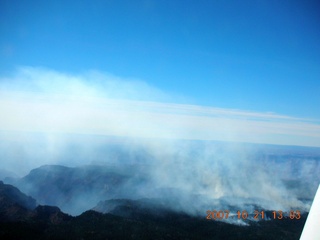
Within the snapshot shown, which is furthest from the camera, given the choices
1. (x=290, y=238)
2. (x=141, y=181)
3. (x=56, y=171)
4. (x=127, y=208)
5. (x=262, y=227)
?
(x=141, y=181)

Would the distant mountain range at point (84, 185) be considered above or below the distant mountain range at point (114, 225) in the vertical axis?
above

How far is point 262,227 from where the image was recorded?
32812 mm

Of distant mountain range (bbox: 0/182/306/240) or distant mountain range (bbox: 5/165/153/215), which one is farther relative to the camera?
distant mountain range (bbox: 5/165/153/215)

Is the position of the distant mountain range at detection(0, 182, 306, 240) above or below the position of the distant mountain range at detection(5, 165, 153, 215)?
below

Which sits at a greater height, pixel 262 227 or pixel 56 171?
pixel 56 171

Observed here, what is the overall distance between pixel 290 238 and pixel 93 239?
22026 millimetres

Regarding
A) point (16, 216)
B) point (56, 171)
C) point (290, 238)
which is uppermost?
point (56, 171)

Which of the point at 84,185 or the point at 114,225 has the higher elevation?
the point at 84,185

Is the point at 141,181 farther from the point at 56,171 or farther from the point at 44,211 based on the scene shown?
the point at 44,211

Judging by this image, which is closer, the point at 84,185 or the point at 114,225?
the point at 114,225

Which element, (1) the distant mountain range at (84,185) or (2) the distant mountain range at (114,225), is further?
(1) the distant mountain range at (84,185)

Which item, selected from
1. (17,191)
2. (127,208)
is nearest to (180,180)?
(127,208)

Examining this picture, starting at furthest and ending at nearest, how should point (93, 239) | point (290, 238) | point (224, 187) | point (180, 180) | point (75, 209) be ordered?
point (180, 180)
point (224, 187)
point (75, 209)
point (290, 238)
point (93, 239)

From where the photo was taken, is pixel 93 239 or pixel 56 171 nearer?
pixel 93 239
